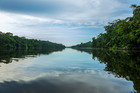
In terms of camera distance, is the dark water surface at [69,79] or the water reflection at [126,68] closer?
the dark water surface at [69,79]

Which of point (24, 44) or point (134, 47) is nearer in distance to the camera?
point (134, 47)

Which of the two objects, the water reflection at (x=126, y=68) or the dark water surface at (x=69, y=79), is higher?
the water reflection at (x=126, y=68)

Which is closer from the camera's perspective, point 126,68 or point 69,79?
point 69,79

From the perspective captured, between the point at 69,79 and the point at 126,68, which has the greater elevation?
the point at 126,68

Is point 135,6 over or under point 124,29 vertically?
over

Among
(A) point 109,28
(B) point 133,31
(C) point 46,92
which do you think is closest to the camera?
(C) point 46,92

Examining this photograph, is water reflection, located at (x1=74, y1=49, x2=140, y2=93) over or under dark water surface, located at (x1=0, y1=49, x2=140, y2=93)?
over

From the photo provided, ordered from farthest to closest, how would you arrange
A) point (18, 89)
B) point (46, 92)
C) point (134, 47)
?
1. point (134, 47)
2. point (18, 89)
3. point (46, 92)

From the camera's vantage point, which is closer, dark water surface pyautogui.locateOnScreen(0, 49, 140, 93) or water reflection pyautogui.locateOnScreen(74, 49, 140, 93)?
dark water surface pyautogui.locateOnScreen(0, 49, 140, 93)

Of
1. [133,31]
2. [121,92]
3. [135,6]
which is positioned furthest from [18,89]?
[135,6]

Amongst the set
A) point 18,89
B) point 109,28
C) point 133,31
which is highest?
point 109,28

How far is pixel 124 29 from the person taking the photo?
52.1 metres

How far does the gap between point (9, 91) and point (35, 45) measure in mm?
190305

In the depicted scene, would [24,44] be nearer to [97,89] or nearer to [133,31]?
[133,31]
